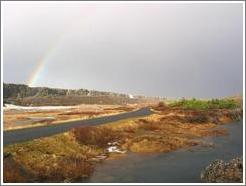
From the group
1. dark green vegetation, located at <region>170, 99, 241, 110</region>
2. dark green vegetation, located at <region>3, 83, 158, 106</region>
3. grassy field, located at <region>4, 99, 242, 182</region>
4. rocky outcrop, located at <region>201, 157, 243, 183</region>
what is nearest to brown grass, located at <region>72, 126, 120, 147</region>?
grassy field, located at <region>4, 99, 242, 182</region>

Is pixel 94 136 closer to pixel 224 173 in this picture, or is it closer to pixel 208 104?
pixel 224 173

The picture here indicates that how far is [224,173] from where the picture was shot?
18.7m

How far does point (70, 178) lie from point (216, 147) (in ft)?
36.9

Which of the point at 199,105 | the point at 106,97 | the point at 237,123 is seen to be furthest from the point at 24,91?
the point at 237,123

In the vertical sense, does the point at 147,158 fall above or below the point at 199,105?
below

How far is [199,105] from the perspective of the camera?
132 ft

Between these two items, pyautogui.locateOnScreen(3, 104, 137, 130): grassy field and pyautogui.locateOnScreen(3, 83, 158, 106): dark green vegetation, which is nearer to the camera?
pyautogui.locateOnScreen(3, 104, 137, 130): grassy field

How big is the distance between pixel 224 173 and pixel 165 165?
13.3ft

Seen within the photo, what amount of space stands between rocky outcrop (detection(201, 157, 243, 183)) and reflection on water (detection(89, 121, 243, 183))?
536 millimetres

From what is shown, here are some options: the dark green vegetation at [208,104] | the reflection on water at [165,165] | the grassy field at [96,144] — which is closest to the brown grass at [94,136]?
the grassy field at [96,144]

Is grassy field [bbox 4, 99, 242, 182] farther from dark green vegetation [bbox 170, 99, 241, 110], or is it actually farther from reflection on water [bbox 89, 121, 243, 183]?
reflection on water [bbox 89, 121, 243, 183]

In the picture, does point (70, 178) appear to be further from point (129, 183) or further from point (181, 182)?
point (181, 182)

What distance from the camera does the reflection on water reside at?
19.5m

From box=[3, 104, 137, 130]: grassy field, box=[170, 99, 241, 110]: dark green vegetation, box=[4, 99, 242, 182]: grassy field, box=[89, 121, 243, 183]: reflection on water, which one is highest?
box=[170, 99, 241, 110]: dark green vegetation
